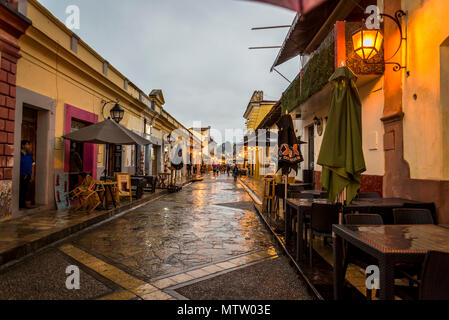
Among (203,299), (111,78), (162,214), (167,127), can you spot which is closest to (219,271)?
(203,299)

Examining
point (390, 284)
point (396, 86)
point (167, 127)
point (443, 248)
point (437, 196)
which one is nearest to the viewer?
point (390, 284)

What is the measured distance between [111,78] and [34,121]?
16.8 ft

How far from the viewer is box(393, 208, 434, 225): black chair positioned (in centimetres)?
344

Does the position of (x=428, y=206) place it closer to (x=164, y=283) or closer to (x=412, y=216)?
(x=412, y=216)

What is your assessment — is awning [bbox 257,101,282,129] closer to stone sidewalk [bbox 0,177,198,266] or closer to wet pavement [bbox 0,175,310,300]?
wet pavement [bbox 0,175,310,300]

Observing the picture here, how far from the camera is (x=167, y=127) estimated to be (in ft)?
80.7

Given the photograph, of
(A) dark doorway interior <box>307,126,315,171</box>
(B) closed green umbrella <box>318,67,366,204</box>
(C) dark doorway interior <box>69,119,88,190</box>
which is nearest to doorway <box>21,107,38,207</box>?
(C) dark doorway interior <box>69,119,88,190</box>

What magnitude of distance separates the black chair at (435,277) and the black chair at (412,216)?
68.5 inches

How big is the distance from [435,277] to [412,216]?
6.36 feet

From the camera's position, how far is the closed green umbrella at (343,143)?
11.4 feet

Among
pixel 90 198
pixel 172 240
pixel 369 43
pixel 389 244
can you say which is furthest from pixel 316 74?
pixel 90 198

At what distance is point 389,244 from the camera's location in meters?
2.22

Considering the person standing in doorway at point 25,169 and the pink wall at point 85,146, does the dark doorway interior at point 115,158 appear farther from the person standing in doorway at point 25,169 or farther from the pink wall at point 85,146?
the person standing in doorway at point 25,169

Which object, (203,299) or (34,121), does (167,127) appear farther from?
(203,299)
